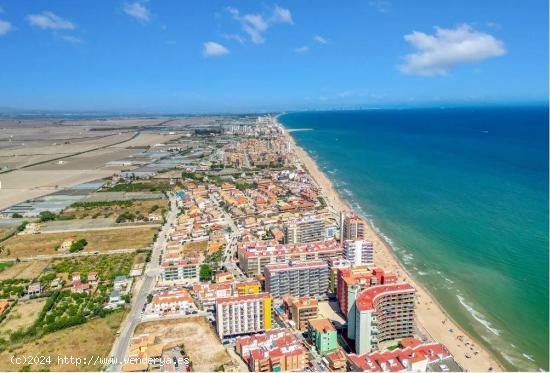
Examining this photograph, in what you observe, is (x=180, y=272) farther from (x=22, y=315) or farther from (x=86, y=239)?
(x=86, y=239)

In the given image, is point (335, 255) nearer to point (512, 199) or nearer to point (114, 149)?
point (512, 199)

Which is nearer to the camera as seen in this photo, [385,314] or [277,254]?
[385,314]

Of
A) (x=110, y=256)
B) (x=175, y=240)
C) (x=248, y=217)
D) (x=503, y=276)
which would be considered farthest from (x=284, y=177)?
(x=503, y=276)

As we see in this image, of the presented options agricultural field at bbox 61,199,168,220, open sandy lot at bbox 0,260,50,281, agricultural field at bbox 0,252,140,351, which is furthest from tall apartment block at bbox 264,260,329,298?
agricultural field at bbox 61,199,168,220

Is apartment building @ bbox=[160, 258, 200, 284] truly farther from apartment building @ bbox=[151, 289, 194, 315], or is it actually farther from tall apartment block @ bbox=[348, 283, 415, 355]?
tall apartment block @ bbox=[348, 283, 415, 355]

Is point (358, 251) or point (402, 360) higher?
point (358, 251)

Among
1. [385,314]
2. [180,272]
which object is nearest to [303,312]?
[385,314]
